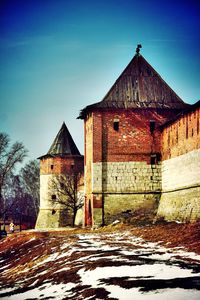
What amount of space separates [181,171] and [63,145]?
750 inches

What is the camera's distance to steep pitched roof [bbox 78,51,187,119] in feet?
91.0

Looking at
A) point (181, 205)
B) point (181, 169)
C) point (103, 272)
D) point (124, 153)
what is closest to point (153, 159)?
point (124, 153)

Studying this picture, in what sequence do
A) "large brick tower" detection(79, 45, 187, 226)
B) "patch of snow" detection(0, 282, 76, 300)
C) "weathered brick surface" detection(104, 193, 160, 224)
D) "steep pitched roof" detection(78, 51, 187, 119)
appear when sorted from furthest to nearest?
1. "steep pitched roof" detection(78, 51, 187, 119)
2. "large brick tower" detection(79, 45, 187, 226)
3. "weathered brick surface" detection(104, 193, 160, 224)
4. "patch of snow" detection(0, 282, 76, 300)

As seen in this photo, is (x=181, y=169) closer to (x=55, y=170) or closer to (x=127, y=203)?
(x=127, y=203)

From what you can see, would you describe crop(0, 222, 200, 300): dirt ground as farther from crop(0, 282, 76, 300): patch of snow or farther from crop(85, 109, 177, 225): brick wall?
crop(85, 109, 177, 225): brick wall

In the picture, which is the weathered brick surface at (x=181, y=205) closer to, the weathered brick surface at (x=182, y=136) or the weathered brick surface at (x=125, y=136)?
the weathered brick surface at (x=182, y=136)

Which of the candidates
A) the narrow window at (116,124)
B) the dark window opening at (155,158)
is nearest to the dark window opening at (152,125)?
the dark window opening at (155,158)

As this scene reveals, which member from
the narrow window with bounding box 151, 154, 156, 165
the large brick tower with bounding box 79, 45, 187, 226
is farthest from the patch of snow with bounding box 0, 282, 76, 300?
the narrow window with bounding box 151, 154, 156, 165

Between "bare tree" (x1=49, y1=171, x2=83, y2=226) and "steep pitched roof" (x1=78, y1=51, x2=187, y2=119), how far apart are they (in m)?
10.1

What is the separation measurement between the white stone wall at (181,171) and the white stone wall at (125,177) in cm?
66

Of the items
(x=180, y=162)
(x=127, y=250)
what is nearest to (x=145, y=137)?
(x=180, y=162)

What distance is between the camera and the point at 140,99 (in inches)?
1106

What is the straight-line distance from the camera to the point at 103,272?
11.7 metres

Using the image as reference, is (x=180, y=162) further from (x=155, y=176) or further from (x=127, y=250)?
(x=127, y=250)
